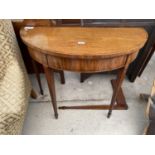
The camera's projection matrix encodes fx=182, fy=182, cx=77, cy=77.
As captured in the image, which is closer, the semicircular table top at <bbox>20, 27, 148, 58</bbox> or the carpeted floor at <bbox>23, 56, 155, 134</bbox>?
the semicircular table top at <bbox>20, 27, 148, 58</bbox>

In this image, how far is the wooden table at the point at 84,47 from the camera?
859 mm

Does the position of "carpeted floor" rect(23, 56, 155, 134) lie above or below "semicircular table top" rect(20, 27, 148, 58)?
below

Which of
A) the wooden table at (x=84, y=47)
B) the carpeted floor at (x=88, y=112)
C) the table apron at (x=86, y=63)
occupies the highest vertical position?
the wooden table at (x=84, y=47)

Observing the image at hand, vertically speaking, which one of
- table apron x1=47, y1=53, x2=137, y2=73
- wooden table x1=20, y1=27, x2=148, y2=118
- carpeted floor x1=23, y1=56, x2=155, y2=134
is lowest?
carpeted floor x1=23, y1=56, x2=155, y2=134

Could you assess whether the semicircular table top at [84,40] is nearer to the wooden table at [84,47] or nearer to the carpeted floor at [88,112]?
the wooden table at [84,47]

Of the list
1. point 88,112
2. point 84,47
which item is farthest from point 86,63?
point 88,112

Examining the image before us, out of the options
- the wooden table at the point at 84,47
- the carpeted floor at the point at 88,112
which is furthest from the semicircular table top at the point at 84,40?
the carpeted floor at the point at 88,112

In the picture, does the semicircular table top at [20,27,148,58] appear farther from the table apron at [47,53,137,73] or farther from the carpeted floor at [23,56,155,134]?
the carpeted floor at [23,56,155,134]

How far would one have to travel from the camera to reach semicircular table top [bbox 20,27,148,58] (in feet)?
2.81

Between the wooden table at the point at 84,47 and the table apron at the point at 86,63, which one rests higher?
the wooden table at the point at 84,47

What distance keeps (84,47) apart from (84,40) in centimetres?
7

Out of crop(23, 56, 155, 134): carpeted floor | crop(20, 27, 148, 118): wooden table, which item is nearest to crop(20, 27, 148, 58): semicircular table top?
crop(20, 27, 148, 118): wooden table

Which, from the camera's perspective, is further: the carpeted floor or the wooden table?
the carpeted floor
